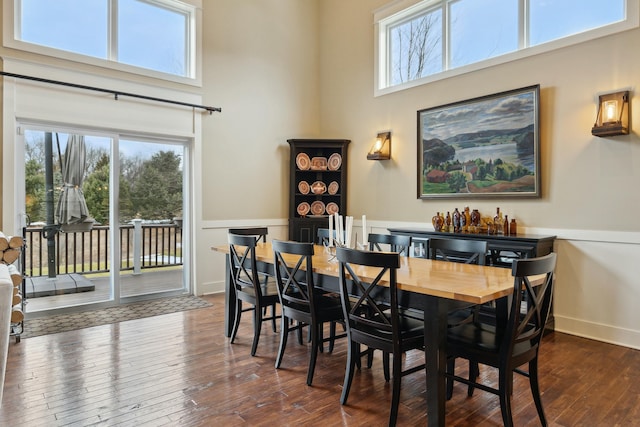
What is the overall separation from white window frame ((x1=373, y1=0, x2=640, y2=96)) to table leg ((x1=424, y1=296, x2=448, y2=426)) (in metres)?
3.21

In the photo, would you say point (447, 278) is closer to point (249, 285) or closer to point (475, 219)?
point (249, 285)

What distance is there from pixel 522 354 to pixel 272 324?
2468 mm

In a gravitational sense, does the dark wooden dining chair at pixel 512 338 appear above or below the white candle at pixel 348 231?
below

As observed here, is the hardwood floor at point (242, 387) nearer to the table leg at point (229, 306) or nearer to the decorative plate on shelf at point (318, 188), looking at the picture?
the table leg at point (229, 306)

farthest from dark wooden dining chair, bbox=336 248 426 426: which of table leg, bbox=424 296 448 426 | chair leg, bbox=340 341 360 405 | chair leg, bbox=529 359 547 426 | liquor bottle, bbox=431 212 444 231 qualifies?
liquor bottle, bbox=431 212 444 231

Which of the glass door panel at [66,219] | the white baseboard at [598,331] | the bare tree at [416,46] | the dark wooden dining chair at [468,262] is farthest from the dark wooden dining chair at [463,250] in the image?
the glass door panel at [66,219]

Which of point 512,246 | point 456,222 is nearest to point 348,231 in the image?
point 512,246

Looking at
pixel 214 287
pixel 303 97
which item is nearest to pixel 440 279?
Answer: pixel 214 287

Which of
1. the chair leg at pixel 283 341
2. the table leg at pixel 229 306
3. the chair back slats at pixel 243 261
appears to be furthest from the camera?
the table leg at pixel 229 306

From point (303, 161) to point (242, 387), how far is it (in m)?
3.92

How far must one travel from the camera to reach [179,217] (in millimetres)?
5258

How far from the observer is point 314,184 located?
6.12 metres

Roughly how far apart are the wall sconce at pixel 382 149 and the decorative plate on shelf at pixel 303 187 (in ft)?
3.73

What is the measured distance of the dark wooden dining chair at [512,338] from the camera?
6.25ft
